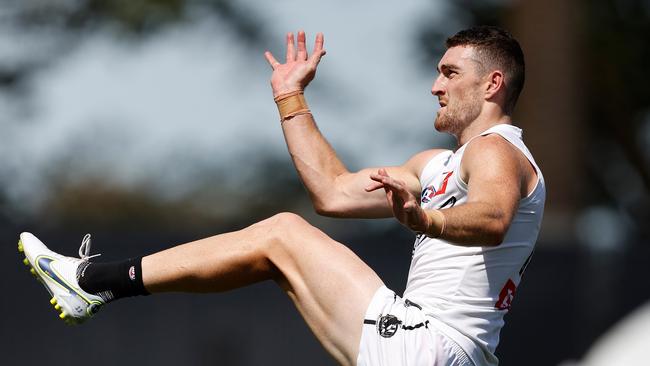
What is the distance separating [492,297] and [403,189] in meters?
0.93

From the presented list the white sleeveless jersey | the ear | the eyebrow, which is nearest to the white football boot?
the white sleeveless jersey

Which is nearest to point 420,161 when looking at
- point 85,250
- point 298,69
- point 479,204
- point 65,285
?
point 298,69

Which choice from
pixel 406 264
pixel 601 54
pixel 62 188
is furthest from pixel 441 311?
pixel 62 188

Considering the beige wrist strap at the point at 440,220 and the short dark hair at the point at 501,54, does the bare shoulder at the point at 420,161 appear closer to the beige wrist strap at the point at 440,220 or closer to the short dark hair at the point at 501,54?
the short dark hair at the point at 501,54

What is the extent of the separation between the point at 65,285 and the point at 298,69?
146 centimetres

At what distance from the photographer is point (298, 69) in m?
6.01

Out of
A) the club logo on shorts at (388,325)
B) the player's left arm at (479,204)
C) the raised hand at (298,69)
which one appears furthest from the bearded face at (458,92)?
the club logo on shorts at (388,325)

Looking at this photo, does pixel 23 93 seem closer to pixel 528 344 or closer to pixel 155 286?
pixel 528 344

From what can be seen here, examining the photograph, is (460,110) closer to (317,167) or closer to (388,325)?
(317,167)

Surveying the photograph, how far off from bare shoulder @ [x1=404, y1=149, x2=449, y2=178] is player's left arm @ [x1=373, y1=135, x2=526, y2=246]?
811 mm

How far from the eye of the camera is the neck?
5461 mm

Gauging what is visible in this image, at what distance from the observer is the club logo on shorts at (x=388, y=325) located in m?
5.11

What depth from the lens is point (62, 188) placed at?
20312 mm

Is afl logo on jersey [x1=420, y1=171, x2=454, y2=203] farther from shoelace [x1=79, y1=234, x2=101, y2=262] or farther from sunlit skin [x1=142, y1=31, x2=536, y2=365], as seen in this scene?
shoelace [x1=79, y1=234, x2=101, y2=262]
